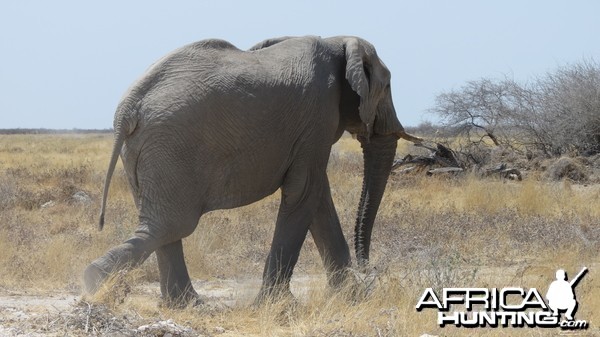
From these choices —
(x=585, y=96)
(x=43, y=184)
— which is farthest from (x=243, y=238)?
(x=585, y=96)

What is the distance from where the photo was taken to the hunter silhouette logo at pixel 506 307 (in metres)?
6.84

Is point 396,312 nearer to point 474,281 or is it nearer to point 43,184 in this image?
point 474,281

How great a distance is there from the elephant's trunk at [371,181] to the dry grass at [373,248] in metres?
0.32

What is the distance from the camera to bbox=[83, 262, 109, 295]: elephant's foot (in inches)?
279

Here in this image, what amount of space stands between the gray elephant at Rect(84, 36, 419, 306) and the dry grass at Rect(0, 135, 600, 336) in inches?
16.2

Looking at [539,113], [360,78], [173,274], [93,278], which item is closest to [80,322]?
[93,278]

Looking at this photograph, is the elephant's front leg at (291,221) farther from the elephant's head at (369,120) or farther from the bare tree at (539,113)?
the bare tree at (539,113)

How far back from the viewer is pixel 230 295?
27.9 feet

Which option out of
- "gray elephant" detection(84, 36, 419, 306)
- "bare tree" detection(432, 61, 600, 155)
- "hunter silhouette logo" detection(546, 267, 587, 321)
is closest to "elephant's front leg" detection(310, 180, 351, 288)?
"gray elephant" detection(84, 36, 419, 306)

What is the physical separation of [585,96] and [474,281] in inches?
562

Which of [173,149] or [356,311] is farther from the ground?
[173,149]

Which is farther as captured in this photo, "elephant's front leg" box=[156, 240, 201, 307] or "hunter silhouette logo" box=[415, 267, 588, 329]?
"elephant's front leg" box=[156, 240, 201, 307]

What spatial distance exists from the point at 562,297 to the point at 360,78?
2.42 m

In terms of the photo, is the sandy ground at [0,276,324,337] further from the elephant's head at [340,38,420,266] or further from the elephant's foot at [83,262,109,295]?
the elephant's head at [340,38,420,266]
